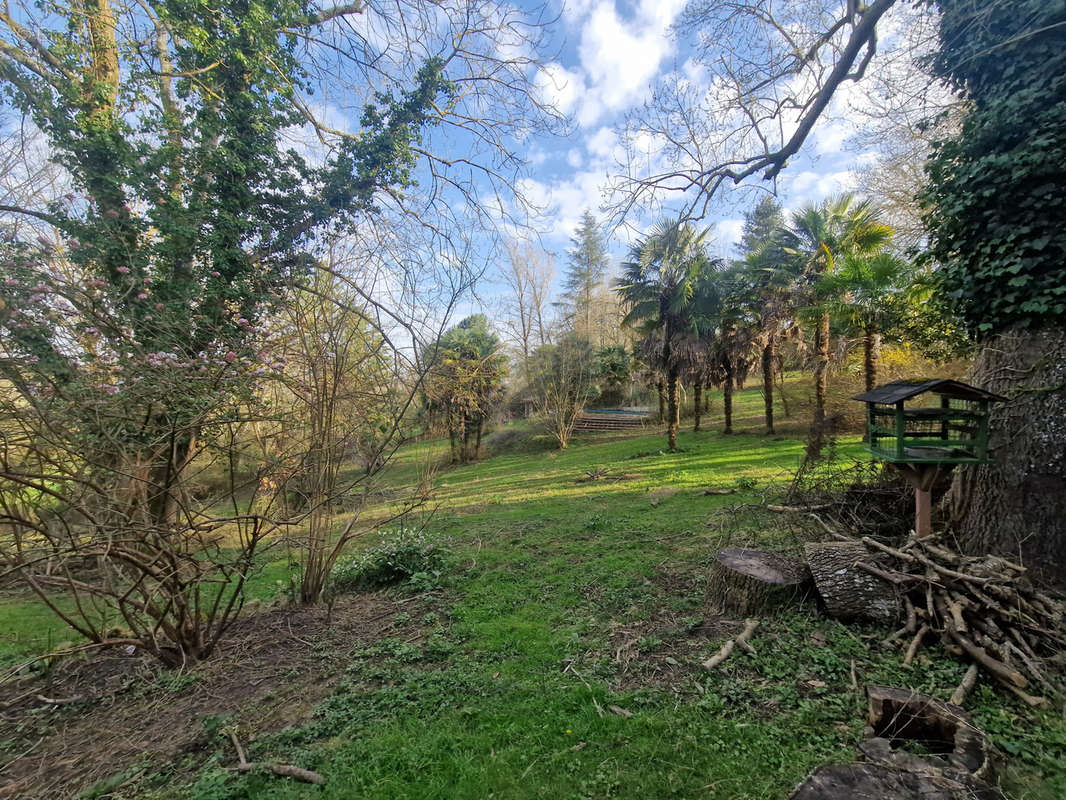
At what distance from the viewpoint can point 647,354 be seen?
628 inches

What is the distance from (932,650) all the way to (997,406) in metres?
2.23

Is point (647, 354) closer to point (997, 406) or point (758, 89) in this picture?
point (758, 89)

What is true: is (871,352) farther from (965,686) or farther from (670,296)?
(965,686)

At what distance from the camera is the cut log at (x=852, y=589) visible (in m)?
2.93

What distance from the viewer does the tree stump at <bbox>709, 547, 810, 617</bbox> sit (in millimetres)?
3281

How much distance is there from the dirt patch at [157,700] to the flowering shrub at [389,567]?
1079 millimetres

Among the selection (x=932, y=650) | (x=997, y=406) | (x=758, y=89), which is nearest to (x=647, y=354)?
(x=758, y=89)

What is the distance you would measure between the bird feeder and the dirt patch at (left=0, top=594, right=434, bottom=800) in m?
4.17

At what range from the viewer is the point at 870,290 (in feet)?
30.4

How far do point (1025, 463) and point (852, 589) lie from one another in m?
1.78

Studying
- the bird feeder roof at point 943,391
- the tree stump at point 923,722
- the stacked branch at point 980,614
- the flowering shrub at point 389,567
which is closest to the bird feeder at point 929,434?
the bird feeder roof at point 943,391

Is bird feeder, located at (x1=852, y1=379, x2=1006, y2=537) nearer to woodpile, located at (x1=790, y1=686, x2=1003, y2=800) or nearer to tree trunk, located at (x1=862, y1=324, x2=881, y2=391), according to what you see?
woodpile, located at (x1=790, y1=686, x2=1003, y2=800)

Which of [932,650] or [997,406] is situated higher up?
[997,406]

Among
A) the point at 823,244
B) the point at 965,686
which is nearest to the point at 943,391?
the point at 965,686
